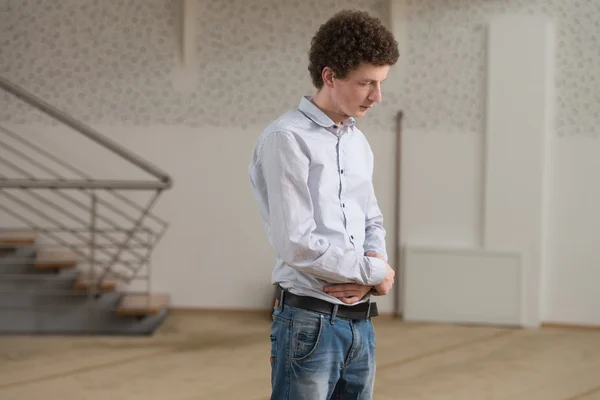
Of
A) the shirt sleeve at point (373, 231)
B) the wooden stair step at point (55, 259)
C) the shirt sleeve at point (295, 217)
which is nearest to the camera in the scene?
the shirt sleeve at point (295, 217)

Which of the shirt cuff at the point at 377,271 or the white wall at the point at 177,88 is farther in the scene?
the white wall at the point at 177,88

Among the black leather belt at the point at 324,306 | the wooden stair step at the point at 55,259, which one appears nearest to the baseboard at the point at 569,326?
the wooden stair step at the point at 55,259

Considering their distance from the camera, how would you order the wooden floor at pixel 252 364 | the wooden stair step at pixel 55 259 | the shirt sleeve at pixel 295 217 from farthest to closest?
1. the wooden stair step at pixel 55 259
2. the wooden floor at pixel 252 364
3. the shirt sleeve at pixel 295 217

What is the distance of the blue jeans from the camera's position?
1805 mm

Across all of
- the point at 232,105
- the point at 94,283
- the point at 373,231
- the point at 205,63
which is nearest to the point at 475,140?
the point at 232,105

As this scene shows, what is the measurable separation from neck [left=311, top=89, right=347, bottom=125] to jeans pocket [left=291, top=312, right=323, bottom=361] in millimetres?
445

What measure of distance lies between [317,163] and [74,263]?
4.15 m

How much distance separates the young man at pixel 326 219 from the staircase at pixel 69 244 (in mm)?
3429

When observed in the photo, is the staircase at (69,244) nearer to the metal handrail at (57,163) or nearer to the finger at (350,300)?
the metal handrail at (57,163)

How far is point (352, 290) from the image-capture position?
183 centimetres

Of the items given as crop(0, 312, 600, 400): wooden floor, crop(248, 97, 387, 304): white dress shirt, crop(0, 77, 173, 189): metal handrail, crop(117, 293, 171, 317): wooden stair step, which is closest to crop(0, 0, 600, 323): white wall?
crop(117, 293, 171, 317): wooden stair step

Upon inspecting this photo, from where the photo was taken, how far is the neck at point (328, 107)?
73.1 inches

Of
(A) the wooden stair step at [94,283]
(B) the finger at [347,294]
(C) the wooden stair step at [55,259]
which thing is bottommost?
(A) the wooden stair step at [94,283]

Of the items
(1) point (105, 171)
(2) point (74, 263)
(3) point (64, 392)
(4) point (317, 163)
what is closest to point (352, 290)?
(4) point (317, 163)
